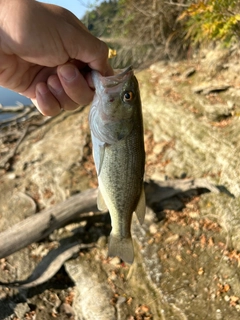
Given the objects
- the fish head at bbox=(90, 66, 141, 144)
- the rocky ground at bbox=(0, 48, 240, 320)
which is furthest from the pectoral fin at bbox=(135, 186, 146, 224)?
the rocky ground at bbox=(0, 48, 240, 320)

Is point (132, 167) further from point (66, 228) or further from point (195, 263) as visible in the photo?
point (66, 228)

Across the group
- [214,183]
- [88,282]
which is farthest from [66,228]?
[214,183]

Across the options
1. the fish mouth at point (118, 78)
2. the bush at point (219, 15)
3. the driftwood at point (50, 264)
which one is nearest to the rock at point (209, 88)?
the bush at point (219, 15)

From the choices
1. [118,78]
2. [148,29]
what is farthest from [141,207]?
[148,29]

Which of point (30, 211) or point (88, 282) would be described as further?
point (30, 211)

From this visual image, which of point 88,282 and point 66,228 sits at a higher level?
point 66,228

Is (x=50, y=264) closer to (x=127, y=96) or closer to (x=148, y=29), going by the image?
(x=127, y=96)

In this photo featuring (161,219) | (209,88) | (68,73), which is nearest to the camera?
(68,73)
